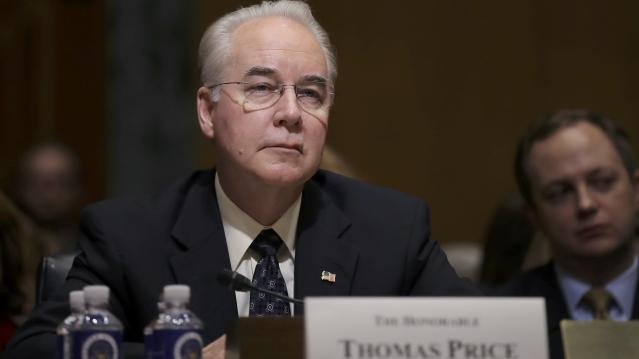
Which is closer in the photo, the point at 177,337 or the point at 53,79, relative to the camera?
the point at 177,337

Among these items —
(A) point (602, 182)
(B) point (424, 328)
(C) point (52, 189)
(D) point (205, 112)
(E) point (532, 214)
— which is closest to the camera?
(B) point (424, 328)

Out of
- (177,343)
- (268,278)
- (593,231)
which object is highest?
(593,231)

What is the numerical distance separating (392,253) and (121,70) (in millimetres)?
3644

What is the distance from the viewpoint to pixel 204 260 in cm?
290

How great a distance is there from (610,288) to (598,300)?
6 centimetres

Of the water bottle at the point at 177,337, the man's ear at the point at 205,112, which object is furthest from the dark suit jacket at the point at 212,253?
the water bottle at the point at 177,337

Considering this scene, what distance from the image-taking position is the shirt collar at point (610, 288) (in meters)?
3.86

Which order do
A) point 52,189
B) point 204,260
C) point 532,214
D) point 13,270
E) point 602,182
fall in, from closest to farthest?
point 204,260, point 13,270, point 602,182, point 532,214, point 52,189

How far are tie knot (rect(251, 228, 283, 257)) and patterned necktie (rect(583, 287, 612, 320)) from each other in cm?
135

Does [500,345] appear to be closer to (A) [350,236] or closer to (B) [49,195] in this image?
(A) [350,236]

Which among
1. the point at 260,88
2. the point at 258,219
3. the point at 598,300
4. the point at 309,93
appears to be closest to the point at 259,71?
the point at 260,88

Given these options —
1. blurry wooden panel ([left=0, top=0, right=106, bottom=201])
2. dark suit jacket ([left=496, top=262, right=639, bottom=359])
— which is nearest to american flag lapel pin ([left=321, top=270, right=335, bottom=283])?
dark suit jacket ([left=496, top=262, right=639, bottom=359])

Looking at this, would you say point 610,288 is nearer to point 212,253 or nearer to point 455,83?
point 212,253

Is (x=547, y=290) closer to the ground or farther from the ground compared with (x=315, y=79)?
closer to the ground
